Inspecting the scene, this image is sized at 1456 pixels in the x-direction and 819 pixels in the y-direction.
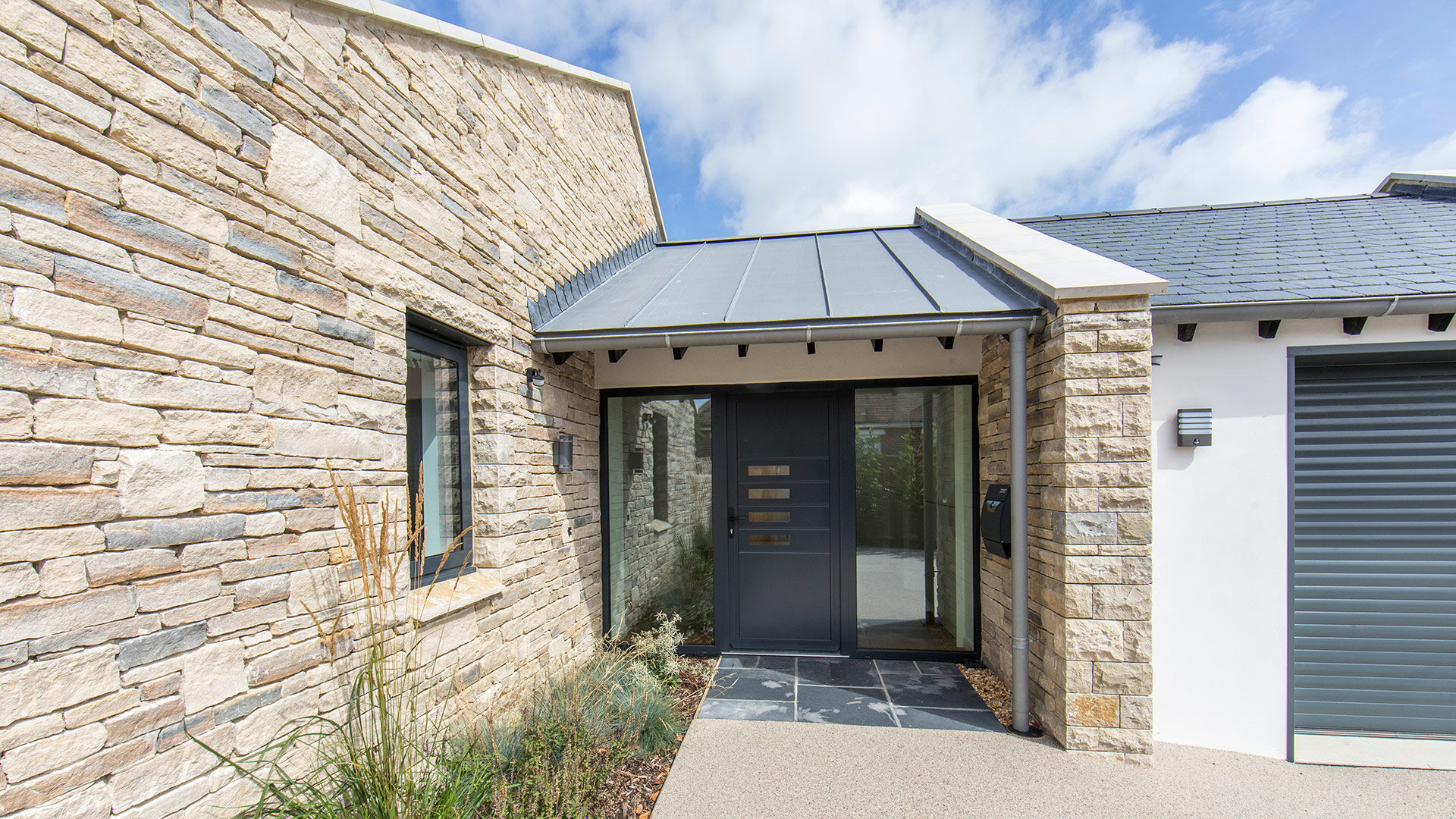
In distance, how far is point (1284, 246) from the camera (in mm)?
4375

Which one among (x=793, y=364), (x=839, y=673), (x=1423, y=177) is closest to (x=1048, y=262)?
(x=793, y=364)

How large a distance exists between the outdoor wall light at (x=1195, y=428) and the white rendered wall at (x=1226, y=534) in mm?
63

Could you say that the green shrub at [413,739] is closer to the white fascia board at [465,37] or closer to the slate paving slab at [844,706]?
the slate paving slab at [844,706]

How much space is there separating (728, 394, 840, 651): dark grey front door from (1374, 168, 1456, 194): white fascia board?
6.18 m

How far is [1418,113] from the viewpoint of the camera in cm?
465

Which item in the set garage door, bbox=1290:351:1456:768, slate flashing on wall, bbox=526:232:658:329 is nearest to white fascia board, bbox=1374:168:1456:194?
garage door, bbox=1290:351:1456:768

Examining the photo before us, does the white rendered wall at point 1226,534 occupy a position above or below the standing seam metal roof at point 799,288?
below

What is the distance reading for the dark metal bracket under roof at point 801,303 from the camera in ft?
12.0

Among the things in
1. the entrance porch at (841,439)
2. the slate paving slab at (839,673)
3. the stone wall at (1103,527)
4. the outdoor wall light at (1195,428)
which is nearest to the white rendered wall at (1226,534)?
the outdoor wall light at (1195,428)

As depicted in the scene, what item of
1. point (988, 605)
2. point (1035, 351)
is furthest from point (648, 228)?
point (988, 605)

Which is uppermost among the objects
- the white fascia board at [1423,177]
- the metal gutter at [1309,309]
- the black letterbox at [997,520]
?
the white fascia board at [1423,177]

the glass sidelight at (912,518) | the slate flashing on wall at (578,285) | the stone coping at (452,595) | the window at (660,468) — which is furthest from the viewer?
the window at (660,468)

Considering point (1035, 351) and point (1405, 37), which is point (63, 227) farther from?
point (1405, 37)

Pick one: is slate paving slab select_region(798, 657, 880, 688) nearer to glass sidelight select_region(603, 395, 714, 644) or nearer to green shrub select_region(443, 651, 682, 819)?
glass sidelight select_region(603, 395, 714, 644)
